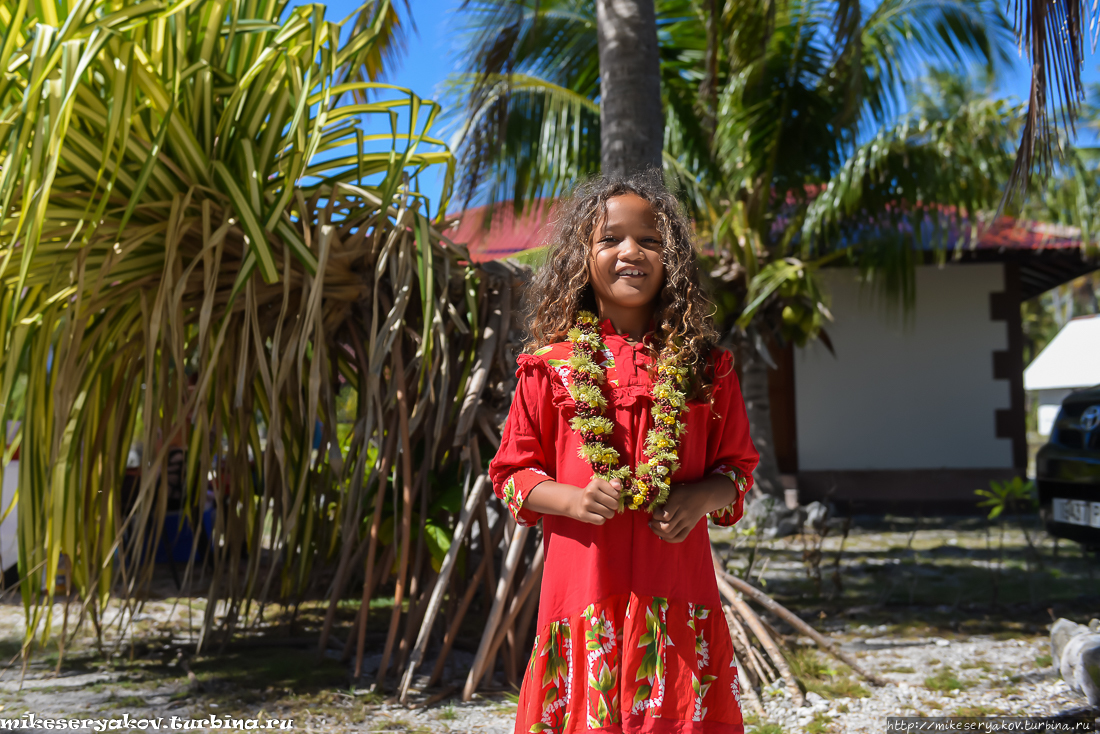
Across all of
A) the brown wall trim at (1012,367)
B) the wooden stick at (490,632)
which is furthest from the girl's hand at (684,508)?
the brown wall trim at (1012,367)

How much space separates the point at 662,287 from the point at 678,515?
18.3 inches

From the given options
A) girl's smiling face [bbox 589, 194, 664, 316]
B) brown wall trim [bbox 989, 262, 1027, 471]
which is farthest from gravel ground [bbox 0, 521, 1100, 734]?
brown wall trim [bbox 989, 262, 1027, 471]

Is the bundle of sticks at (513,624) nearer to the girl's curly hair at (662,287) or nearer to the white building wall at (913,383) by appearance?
the girl's curly hair at (662,287)

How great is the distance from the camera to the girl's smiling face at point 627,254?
4.85 ft

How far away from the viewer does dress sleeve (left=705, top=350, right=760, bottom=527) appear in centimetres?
152

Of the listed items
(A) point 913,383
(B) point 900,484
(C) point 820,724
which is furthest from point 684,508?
(A) point 913,383

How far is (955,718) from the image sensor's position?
2461 millimetres

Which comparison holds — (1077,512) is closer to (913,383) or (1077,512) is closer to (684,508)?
(684,508)

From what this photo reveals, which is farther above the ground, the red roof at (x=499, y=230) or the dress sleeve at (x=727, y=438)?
the red roof at (x=499, y=230)

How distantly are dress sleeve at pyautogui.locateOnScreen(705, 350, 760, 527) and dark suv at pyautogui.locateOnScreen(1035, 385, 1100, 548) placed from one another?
3233mm

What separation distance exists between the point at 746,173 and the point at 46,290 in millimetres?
5063

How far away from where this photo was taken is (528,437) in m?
1.52

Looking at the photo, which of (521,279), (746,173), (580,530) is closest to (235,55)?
(521,279)

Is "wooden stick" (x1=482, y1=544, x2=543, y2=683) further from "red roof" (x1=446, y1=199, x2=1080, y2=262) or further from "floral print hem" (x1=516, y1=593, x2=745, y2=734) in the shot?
"red roof" (x1=446, y1=199, x2=1080, y2=262)
